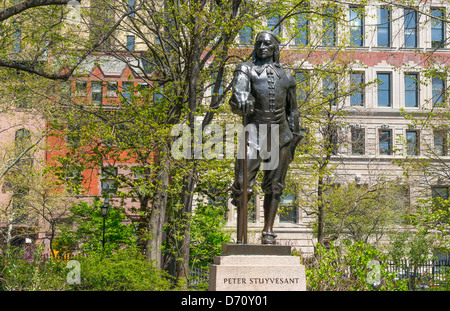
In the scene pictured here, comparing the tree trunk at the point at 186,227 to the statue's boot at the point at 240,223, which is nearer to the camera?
the statue's boot at the point at 240,223

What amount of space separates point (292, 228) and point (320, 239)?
13.4m

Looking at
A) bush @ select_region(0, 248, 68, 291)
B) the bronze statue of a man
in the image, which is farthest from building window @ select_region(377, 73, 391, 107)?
the bronze statue of a man

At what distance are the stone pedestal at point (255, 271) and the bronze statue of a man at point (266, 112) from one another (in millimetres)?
616

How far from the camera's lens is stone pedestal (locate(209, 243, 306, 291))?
8.50 meters

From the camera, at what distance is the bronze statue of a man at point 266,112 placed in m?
9.50

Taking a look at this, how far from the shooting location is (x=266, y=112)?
9836mm

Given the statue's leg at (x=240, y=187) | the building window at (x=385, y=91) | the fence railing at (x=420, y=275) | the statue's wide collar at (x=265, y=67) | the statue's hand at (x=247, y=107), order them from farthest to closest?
the building window at (x=385, y=91) → the fence railing at (x=420, y=275) → the statue's wide collar at (x=265, y=67) → the statue's hand at (x=247, y=107) → the statue's leg at (x=240, y=187)

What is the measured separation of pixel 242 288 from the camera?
8492 millimetres

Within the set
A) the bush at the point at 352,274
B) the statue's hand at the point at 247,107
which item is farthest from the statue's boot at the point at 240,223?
the bush at the point at 352,274

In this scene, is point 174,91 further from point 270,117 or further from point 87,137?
point 270,117

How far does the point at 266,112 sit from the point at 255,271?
110 inches

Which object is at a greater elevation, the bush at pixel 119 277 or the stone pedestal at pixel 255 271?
the stone pedestal at pixel 255 271

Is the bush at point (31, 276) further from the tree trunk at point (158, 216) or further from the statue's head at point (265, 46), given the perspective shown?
the tree trunk at point (158, 216)

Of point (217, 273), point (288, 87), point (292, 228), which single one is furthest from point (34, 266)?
point (292, 228)
